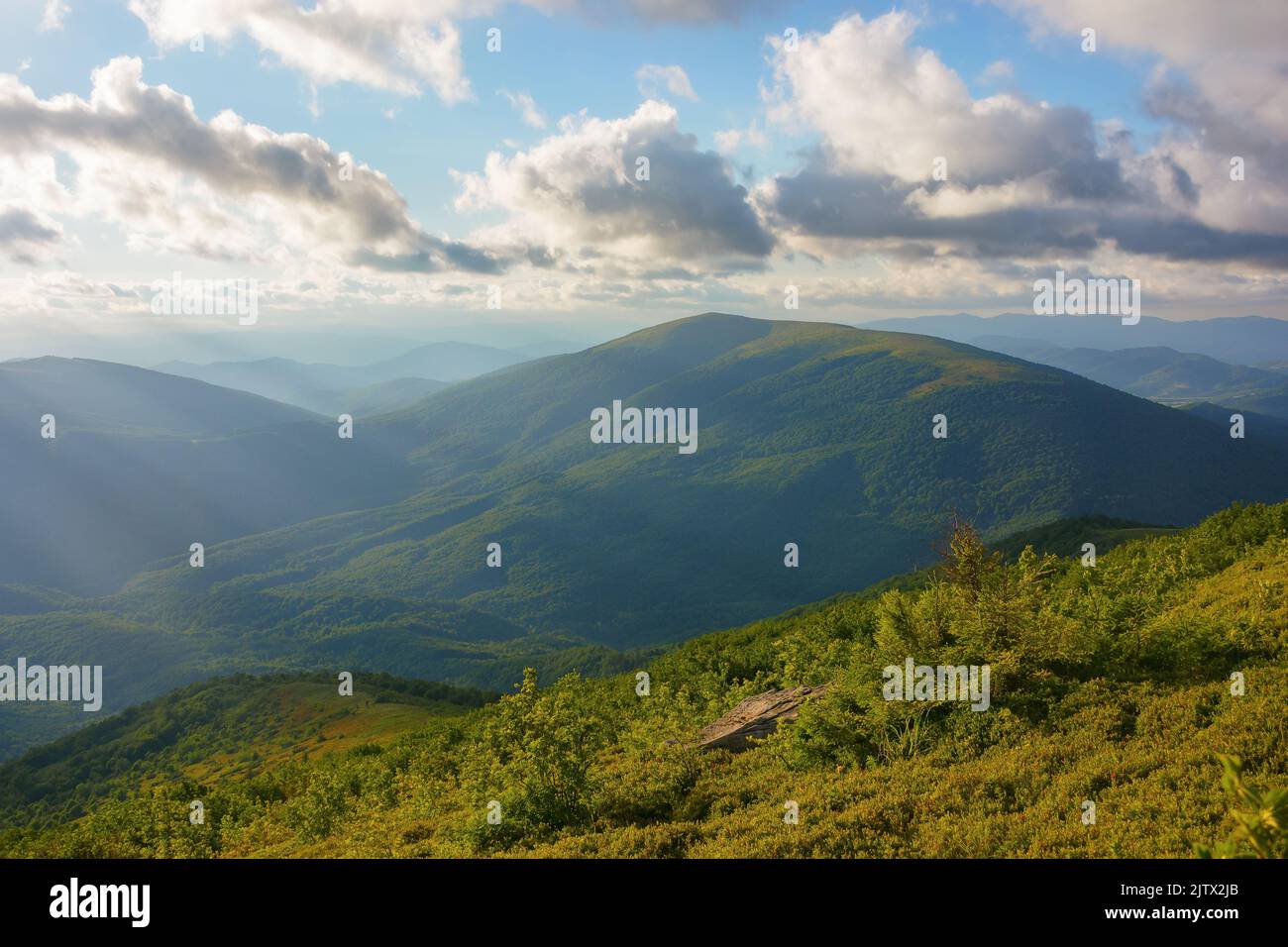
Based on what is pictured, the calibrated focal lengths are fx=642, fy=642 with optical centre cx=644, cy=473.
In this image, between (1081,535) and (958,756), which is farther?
(1081,535)

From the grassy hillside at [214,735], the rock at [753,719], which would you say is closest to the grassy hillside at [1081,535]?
the rock at [753,719]

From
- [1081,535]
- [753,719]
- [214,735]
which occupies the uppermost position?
[1081,535]

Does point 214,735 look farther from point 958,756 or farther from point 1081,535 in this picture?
point 1081,535

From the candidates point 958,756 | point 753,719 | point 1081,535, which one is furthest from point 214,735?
point 1081,535

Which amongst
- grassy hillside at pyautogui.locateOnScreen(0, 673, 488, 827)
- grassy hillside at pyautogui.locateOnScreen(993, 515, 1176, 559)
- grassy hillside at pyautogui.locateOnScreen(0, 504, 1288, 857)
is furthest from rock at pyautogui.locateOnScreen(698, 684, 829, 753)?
grassy hillside at pyautogui.locateOnScreen(993, 515, 1176, 559)

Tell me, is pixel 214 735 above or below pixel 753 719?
below
